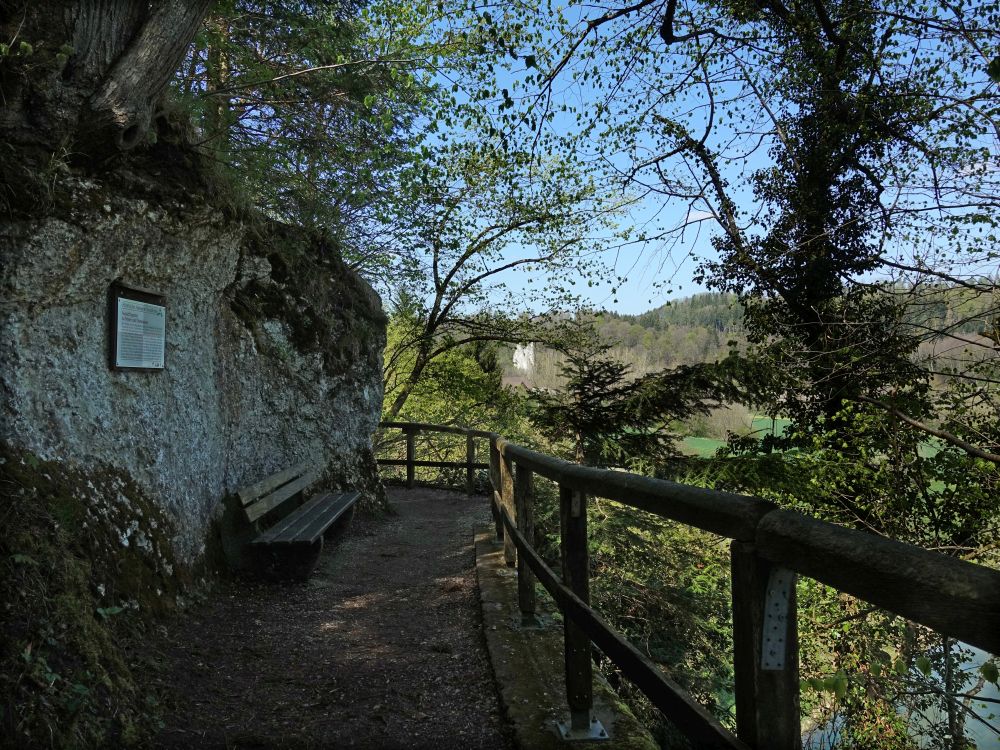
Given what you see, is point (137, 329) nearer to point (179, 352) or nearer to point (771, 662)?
point (179, 352)

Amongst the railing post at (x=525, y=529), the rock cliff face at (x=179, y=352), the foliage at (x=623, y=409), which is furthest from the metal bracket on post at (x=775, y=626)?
the foliage at (x=623, y=409)

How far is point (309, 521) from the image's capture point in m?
6.24

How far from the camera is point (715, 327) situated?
64.6ft

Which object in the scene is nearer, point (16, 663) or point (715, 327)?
point (16, 663)

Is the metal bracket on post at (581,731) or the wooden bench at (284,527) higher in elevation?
the wooden bench at (284,527)

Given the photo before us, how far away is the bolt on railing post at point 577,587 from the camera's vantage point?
2754 mm

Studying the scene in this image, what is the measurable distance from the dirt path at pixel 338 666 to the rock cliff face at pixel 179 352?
89cm

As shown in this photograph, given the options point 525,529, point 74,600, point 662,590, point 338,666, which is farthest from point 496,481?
point 662,590

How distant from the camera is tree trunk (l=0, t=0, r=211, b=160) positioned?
4199mm

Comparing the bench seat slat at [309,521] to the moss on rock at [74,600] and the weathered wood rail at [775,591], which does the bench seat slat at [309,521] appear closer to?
the moss on rock at [74,600]

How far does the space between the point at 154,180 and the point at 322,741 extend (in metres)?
3.84

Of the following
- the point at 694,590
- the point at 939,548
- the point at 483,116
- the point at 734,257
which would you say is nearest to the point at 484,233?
the point at 734,257

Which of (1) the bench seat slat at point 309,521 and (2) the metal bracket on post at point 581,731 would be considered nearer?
(2) the metal bracket on post at point 581,731

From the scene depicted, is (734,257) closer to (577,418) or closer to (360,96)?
(577,418)
